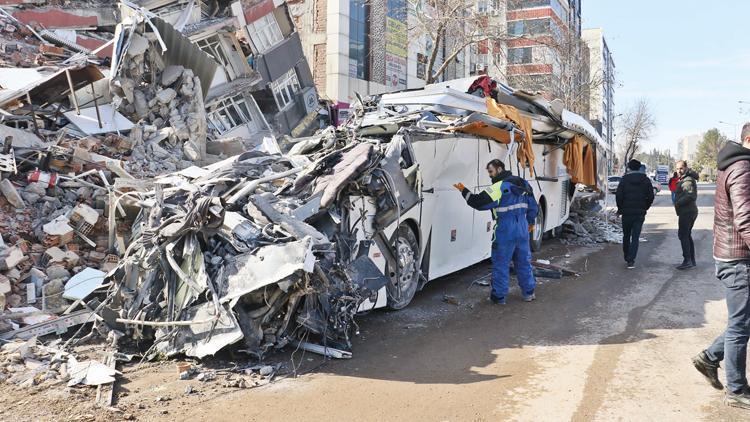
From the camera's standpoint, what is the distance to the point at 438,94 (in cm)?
846

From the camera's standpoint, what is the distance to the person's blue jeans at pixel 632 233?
31.2 ft

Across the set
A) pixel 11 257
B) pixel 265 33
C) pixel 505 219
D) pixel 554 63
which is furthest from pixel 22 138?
pixel 554 63

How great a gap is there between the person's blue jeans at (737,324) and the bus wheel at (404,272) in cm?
313

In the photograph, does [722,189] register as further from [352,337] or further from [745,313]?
[352,337]

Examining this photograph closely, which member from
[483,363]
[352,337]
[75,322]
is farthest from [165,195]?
[483,363]

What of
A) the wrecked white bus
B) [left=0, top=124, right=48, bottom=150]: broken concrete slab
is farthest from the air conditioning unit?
[left=0, top=124, right=48, bottom=150]: broken concrete slab

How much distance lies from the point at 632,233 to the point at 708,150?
94029 mm

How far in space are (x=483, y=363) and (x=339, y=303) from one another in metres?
1.34

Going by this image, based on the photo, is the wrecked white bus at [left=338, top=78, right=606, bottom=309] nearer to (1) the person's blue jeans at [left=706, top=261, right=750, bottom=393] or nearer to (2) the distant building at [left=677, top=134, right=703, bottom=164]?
(1) the person's blue jeans at [left=706, top=261, right=750, bottom=393]

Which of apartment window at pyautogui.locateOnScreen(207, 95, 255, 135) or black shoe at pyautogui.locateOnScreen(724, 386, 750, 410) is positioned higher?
apartment window at pyautogui.locateOnScreen(207, 95, 255, 135)

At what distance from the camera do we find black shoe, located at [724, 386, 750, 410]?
3.81 m

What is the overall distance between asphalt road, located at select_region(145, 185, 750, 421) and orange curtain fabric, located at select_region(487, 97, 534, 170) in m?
2.69

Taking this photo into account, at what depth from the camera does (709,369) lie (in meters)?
4.16

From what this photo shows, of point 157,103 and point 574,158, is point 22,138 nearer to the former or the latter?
point 157,103
